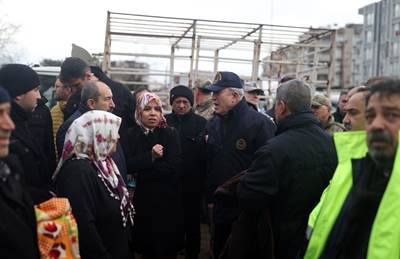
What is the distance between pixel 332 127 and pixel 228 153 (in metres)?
1.62

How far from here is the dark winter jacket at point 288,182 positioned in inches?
133

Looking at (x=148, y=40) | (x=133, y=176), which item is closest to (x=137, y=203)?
(x=133, y=176)

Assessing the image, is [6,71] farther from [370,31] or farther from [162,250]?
[370,31]

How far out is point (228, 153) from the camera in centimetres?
453

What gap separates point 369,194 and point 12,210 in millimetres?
1680

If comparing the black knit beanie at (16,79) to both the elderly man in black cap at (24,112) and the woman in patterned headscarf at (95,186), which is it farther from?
the woman in patterned headscarf at (95,186)

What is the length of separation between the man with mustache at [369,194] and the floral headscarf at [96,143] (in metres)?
1.42

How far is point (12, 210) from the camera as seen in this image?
93.5 inches

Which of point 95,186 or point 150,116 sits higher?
point 150,116

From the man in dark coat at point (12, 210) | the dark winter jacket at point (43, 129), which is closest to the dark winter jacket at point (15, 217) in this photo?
the man in dark coat at point (12, 210)

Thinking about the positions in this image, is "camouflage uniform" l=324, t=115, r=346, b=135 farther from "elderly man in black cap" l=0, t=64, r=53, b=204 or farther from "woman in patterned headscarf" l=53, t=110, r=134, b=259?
"elderly man in black cap" l=0, t=64, r=53, b=204

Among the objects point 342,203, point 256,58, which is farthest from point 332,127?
point 256,58

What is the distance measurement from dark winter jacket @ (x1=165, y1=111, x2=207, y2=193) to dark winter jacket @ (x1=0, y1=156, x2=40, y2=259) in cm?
296

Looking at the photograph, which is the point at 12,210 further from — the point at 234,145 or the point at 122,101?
the point at 122,101
